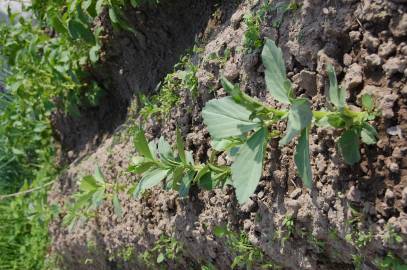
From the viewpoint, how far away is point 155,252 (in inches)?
92.5

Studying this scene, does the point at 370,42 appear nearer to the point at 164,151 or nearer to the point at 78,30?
the point at 164,151

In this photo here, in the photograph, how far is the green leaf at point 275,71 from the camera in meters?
1.34

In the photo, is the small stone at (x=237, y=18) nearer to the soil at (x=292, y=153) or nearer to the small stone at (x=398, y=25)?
the soil at (x=292, y=153)

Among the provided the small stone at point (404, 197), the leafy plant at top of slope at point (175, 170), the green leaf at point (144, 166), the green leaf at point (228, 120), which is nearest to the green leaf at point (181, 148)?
the leafy plant at top of slope at point (175, 170)

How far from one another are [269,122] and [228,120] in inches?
4.4

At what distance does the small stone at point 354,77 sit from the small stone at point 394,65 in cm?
8

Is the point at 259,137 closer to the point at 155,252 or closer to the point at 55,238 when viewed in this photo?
the point at 155,252

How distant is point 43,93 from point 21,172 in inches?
43.7

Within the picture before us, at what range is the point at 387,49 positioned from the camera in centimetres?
133

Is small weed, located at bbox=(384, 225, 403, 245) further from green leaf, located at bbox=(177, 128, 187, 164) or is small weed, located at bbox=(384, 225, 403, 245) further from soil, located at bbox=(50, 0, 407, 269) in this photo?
green leaf, located at bbox=(177, 128, 187, 164)

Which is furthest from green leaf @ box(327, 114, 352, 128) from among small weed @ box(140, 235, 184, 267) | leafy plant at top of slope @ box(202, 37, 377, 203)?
small weed @ box(140, 235, 184, 267)

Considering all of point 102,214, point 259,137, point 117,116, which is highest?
point 117,116

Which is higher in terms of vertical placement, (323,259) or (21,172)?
(21,172)

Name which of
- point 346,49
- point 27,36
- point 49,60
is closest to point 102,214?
point 49,60
